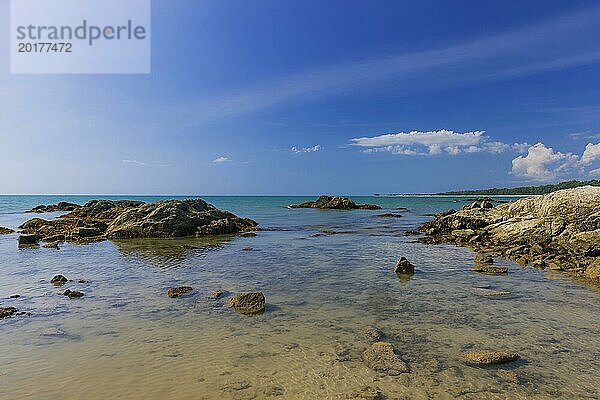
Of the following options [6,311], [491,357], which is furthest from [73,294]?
[491,357]

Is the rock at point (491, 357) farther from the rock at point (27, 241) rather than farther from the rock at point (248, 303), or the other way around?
the rock at point (27, 241)

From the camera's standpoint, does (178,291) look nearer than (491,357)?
No

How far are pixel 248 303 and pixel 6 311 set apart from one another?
5816mm

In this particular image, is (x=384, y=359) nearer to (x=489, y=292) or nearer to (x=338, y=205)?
(x=489, y=292)

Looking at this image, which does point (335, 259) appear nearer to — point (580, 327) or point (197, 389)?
point (580, 327)

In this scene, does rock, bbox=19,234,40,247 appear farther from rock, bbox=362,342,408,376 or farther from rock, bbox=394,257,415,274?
rock, bbox=362,342,408,376

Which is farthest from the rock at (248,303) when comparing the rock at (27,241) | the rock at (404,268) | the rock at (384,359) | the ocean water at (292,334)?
the rock at (27,241)

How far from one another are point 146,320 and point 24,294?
5.00 m

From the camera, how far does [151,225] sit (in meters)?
26.3

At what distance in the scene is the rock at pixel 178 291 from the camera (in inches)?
433

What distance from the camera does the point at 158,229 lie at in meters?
26.1

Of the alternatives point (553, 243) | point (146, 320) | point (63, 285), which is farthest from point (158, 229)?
point (553, 243)

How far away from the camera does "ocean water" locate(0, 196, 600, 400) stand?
594 centimetres

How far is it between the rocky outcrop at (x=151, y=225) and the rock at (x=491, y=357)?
2247cm
